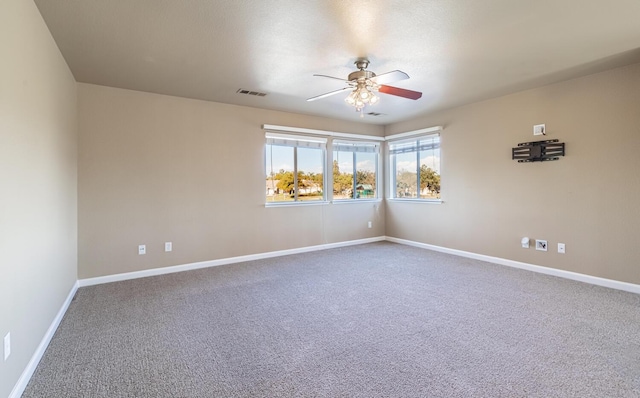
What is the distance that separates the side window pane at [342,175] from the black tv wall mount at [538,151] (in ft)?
9.42

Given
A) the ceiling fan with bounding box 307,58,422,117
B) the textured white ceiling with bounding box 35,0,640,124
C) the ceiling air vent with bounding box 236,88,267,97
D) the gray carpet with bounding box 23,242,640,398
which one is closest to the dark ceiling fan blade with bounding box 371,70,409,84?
the ceiling fan with bounding box 307,58,422,117

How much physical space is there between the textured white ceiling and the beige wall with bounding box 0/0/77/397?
0.38m

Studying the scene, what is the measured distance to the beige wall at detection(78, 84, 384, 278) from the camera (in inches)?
152

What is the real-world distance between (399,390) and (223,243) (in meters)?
3.62

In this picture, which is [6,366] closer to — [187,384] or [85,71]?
[187,384]

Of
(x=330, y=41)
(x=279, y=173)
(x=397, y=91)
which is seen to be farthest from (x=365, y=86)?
(x=279, y=173)

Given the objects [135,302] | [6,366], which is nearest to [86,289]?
[135,302]

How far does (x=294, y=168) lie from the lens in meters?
5.54

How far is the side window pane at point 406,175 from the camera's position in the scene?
6.07m

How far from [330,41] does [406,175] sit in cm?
399

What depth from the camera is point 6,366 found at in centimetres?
167

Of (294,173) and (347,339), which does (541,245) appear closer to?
(347,339)

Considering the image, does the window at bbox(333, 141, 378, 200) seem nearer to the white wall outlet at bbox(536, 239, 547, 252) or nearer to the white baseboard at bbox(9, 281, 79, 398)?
the white wall outlet at bbox(536, 239, 547, 252)

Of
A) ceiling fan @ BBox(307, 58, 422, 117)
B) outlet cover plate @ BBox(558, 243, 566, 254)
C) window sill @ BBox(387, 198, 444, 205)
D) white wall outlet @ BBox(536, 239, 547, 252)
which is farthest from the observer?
window sill @ BBox(387, 198, 444, 205)
